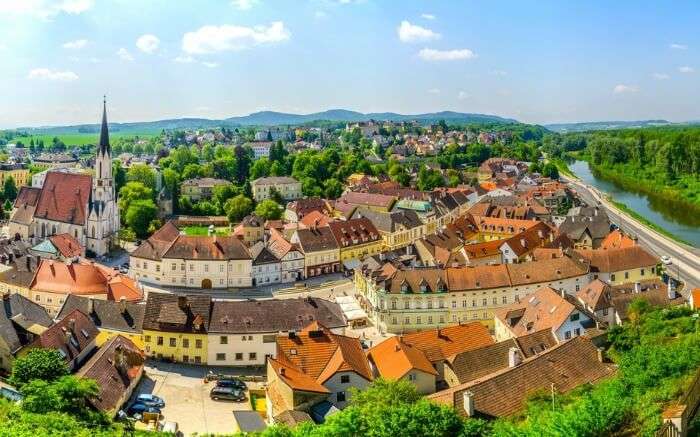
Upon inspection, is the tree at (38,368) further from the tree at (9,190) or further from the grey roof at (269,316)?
the tree at (9,190)

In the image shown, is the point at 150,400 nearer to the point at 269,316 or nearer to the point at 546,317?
the point at 269,316

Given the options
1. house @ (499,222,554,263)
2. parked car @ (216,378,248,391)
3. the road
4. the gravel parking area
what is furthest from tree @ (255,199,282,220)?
parked car @ (216,378,248,391)

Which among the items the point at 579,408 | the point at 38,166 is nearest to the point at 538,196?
the point at 579,408

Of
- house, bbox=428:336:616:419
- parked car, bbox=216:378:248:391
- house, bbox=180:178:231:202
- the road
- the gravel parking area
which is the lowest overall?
the gravel parking area

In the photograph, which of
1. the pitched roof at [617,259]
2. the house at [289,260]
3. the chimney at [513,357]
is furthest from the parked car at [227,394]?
the pitched roof at [617,259]

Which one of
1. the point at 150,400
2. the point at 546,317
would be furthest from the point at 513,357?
the point at 150,400

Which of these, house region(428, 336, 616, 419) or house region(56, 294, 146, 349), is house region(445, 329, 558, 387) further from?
house region(56, 294, 146, 349)

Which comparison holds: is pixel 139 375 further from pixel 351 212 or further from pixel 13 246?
pixel 351 212
